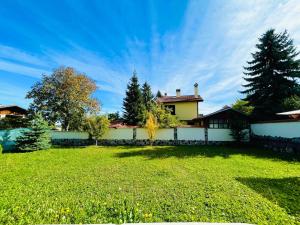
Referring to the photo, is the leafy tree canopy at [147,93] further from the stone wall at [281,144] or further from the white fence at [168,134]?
the stone wall at [281,144]

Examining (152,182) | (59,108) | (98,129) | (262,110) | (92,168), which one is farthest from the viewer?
(59,108)

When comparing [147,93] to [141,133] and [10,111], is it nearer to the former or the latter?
[141,133]

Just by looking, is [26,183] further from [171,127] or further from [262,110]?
[262,110]

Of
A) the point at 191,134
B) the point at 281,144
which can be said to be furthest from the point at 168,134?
the point at 281,144

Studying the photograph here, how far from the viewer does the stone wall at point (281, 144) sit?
11.6 m

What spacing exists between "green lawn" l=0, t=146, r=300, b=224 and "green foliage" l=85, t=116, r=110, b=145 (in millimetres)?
9169

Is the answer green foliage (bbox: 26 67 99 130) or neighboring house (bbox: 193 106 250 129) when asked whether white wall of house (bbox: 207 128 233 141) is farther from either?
green foliage (bbox: 26 67 99 130)

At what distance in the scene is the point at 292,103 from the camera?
16.2 meters

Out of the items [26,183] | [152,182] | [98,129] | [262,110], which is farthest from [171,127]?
[26,183]

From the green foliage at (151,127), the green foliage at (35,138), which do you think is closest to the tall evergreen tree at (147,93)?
the green foliage at (151,127)

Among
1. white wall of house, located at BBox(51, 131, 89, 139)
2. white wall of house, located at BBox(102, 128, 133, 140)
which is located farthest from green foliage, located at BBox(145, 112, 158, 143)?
white wall of house, located at BBox(51, 131, 89, 139)

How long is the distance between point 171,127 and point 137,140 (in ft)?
11.4

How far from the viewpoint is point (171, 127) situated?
18.0m

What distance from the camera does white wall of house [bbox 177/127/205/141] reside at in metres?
17.6
